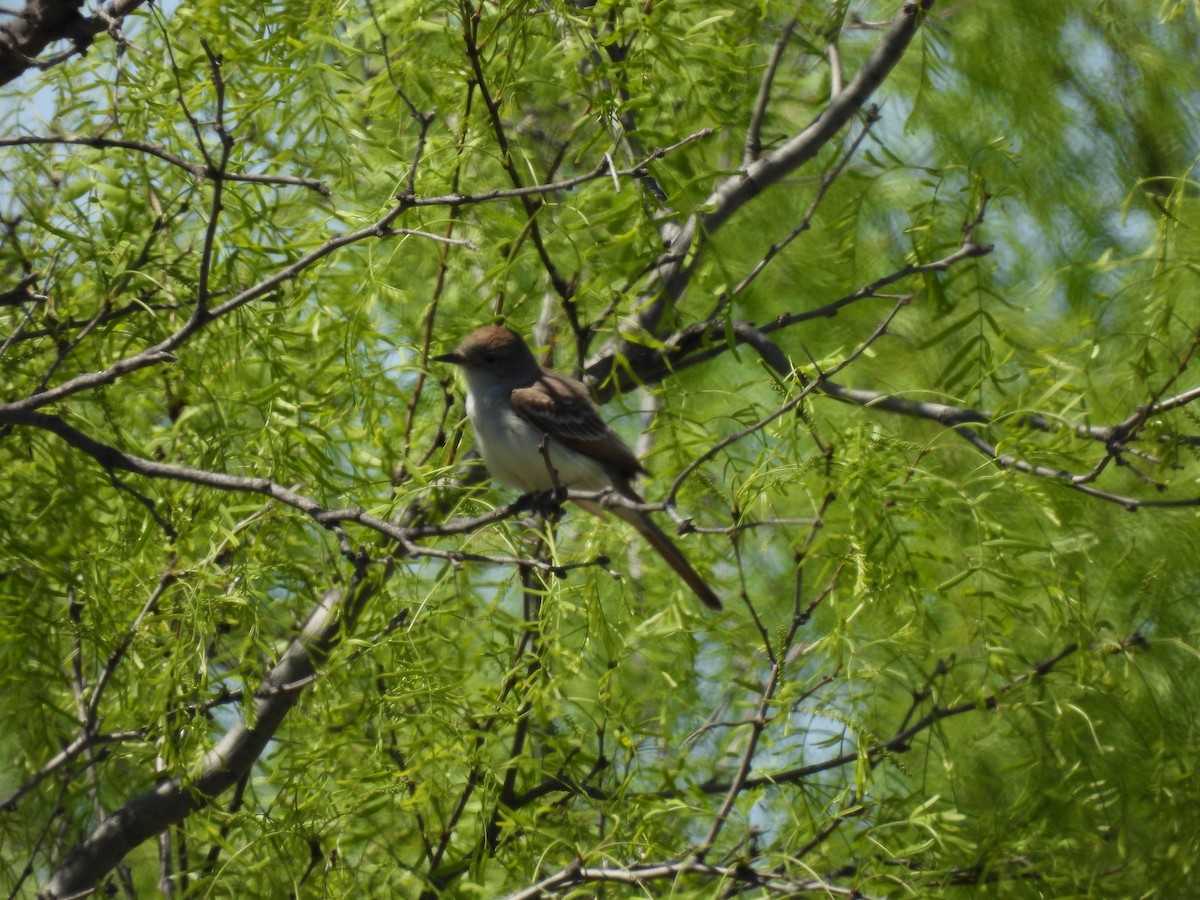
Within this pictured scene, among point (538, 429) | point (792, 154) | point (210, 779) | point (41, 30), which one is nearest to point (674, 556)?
point (538, 429)

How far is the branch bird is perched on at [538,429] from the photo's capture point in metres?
3.43

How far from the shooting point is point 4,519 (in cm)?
291

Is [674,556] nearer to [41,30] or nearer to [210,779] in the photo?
[210,779]

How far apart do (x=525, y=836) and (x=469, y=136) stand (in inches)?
63.9

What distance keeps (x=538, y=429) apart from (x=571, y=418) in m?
0.15

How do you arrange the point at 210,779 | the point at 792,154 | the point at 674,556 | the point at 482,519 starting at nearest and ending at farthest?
Result: 1. the point at 482,519
2. the point at 210,779
3. the point at 674,556
4. the point at 792,154

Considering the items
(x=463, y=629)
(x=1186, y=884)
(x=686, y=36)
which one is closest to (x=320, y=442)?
(x=463, y=629)

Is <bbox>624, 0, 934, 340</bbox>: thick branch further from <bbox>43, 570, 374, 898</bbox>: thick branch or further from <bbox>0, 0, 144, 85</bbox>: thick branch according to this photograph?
<bbox>0, 0, 144, 85</bbox>: thick branch

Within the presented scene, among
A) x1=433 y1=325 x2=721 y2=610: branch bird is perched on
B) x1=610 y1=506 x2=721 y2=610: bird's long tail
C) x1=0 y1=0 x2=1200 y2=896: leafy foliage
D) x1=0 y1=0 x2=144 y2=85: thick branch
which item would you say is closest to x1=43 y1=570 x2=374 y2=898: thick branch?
x1=0 y1=0 x2=1200 y2=896: leafy foliage

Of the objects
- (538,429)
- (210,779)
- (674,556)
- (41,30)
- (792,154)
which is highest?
(792,154)

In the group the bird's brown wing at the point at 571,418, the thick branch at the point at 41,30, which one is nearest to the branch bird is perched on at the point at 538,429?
the bird's brown wing at the point at 571,418

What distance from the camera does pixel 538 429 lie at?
3.70 metres

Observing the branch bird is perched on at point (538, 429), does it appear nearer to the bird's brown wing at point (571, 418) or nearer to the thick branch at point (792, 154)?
the bird's brown wing at point (571, 418)

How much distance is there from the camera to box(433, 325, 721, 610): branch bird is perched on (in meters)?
3.43
